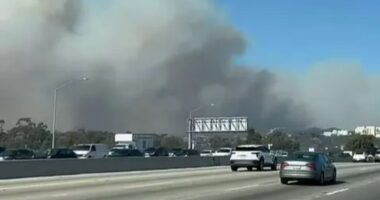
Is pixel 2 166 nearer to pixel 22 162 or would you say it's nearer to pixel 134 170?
pixel 22 162

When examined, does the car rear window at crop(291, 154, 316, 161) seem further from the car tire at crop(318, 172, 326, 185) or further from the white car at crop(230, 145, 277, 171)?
the white car at crop(230, 145, 277, 171)

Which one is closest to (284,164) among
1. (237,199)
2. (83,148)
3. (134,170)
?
(237,199)

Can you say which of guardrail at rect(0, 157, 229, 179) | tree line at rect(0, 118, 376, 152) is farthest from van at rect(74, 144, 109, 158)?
tree line at rect(0, 118, 376, 152)

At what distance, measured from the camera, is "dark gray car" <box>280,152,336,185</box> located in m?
29.3

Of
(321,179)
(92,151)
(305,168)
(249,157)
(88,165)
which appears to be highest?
(92,151)

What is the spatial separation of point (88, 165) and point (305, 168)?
17.2 meters

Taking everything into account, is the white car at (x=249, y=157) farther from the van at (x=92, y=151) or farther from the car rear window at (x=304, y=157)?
the van at (x=92, y=151)

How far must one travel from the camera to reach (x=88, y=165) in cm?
4172

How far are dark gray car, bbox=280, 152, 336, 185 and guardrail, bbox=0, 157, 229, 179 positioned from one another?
14.5m

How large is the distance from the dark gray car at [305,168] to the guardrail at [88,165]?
14515 millimetres

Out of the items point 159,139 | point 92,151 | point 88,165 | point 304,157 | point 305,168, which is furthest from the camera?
point 159,139

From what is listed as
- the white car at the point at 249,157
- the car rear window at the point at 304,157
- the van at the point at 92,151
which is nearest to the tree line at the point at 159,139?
the van at the point at 92,151

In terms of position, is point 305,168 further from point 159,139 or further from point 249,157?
point 159,139

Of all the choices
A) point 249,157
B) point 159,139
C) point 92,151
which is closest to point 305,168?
point 249,157
